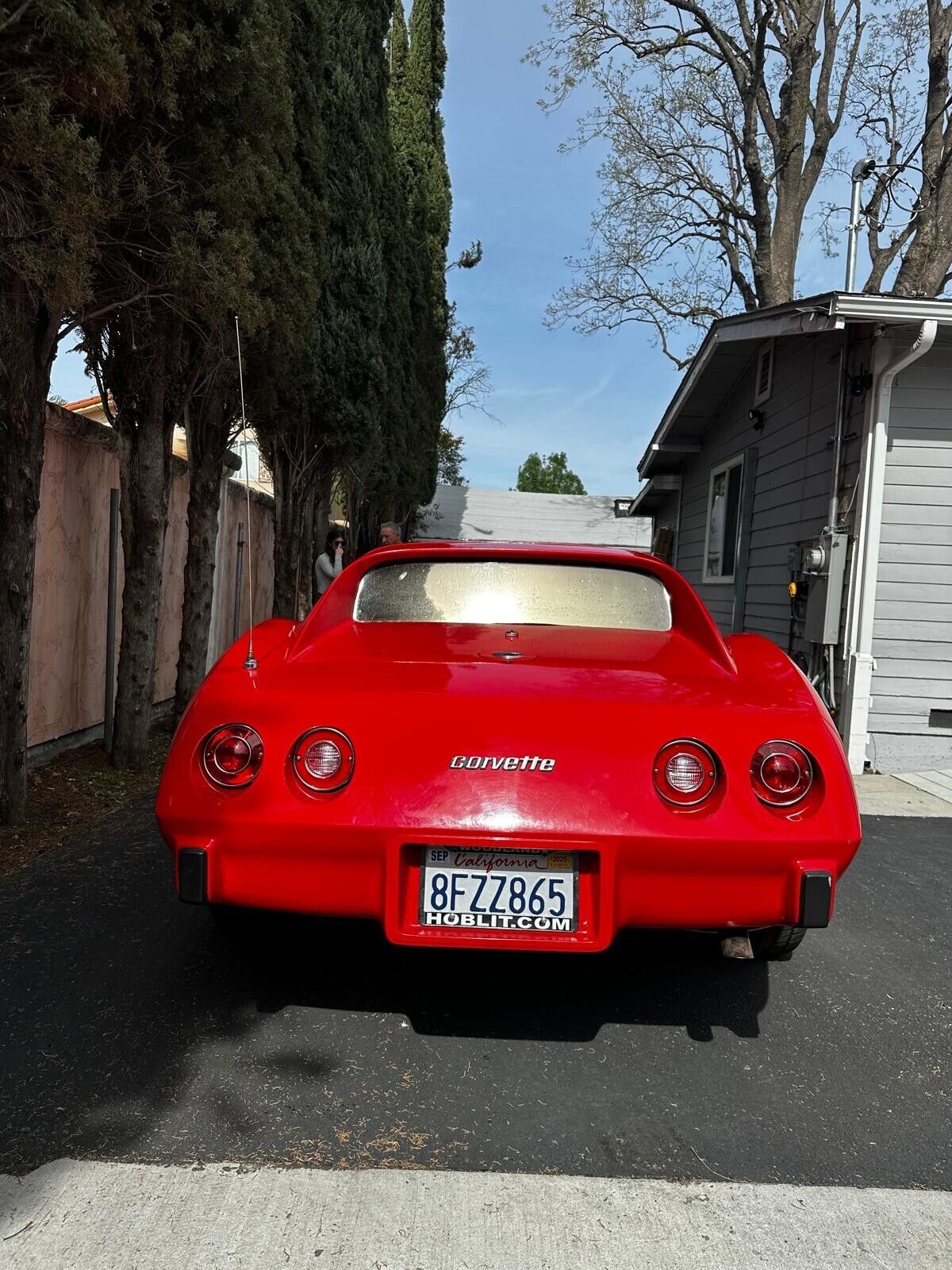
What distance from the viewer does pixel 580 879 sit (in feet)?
7.79

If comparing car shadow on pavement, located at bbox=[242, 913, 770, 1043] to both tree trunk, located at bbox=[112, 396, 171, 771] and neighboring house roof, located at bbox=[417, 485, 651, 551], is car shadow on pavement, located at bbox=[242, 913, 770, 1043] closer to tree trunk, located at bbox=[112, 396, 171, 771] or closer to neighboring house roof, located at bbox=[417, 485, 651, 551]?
tree trunk, located at bbox=[112, 396, 171, 771]

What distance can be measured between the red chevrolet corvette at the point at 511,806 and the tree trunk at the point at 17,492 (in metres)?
2.35

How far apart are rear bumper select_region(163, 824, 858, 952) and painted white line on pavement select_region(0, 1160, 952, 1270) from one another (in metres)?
0.58

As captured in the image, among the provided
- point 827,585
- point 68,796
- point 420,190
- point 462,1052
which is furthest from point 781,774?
point 420,190

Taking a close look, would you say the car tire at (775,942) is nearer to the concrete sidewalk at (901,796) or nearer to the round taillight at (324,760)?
the round taillight at (324,760)

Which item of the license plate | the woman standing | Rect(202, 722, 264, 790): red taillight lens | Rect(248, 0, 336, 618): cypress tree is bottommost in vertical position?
the license plate

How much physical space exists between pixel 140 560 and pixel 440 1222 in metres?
4.91

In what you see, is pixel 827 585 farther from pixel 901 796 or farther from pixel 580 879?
pixel 580 879

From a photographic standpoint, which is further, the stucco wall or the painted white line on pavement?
the stucco wall

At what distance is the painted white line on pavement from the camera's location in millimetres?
1771

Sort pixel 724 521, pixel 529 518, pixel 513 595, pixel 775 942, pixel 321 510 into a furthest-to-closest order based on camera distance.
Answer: pixel 529 518 < pixel 321 510 < pixel 724 521 < pixel 513 595 < pixel 775 942

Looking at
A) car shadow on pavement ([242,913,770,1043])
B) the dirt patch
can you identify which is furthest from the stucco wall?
car shadow on pavement ([242,913,770,1043])

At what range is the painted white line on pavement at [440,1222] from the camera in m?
1.77

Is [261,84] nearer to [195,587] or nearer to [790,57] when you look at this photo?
[195,587]
